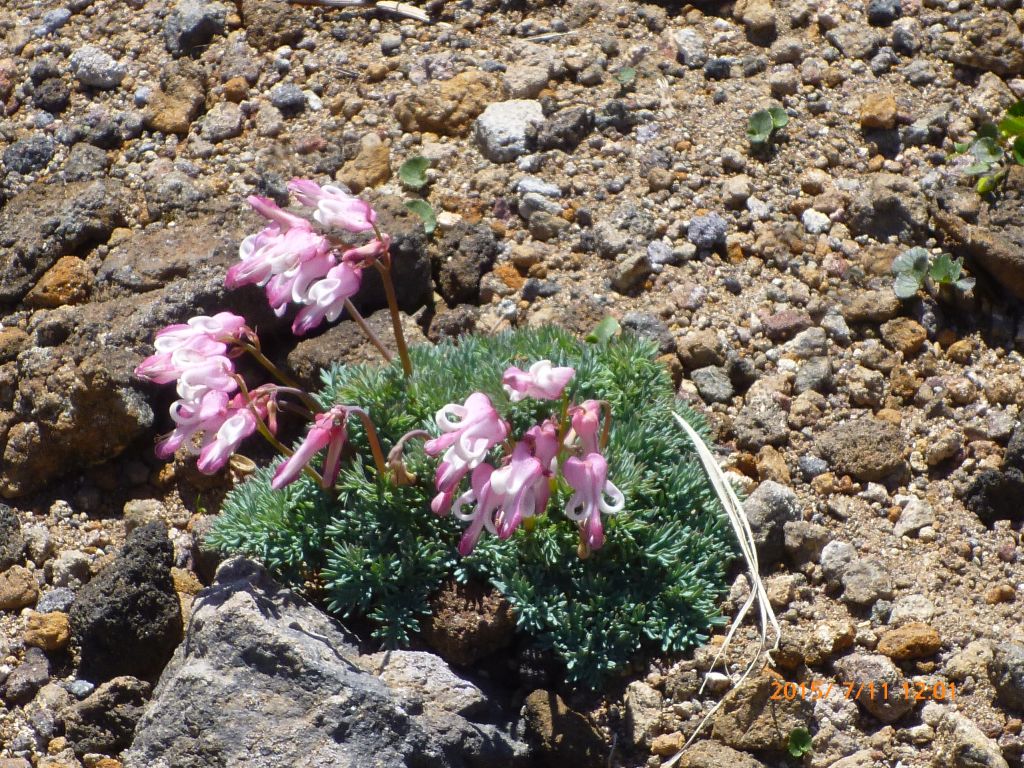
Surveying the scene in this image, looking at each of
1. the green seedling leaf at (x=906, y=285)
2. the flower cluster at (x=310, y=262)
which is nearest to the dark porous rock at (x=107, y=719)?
the flower cluster at (x=310, y=262)

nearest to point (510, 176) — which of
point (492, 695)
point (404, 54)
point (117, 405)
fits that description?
point (404, 54)

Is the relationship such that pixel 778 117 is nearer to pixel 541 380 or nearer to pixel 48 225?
pixel 541 380

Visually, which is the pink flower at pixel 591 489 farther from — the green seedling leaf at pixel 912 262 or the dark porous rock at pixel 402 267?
the green seedling leaf at pixel 912 262

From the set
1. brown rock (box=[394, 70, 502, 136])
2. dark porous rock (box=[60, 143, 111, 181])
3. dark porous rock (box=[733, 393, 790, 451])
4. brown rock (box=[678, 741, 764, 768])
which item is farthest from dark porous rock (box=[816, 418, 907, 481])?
dark porous rock (box=[60, 143, 111, 181])

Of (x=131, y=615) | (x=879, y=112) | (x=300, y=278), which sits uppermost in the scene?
(x=300, y=278)

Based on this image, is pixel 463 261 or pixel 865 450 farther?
Result: pixel 463 261

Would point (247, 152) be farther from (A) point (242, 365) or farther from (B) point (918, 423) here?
(B) point (918, 423)

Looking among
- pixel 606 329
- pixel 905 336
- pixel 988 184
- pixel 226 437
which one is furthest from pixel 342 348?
pixel 988 184

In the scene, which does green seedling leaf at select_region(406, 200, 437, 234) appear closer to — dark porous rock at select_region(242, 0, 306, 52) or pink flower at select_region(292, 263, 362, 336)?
dark porous rock at select_region(242, 0, 306, 52)

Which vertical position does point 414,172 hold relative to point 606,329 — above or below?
above
